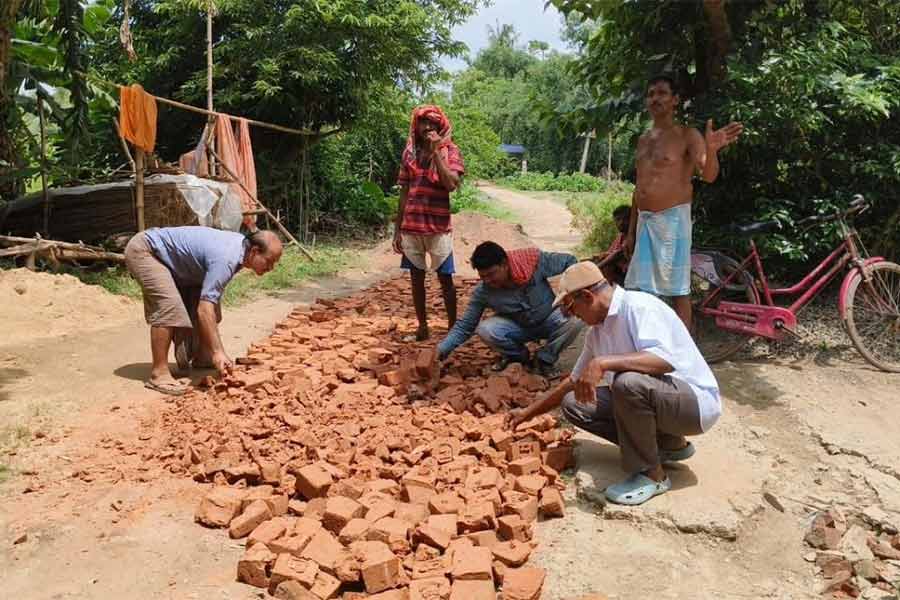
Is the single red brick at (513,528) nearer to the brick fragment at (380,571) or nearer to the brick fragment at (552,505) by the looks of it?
the brick fragment at (552,505)

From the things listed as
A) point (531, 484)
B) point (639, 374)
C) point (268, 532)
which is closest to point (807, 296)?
point (639, 374)

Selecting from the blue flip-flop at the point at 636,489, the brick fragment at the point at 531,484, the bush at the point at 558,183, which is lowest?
the brick fragment at the point at 531,484

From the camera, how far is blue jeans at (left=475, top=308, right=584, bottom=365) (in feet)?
15.1

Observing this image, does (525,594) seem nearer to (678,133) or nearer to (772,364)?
(678,133)

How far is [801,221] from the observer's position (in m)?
5.26

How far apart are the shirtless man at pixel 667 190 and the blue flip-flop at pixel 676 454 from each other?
138cm

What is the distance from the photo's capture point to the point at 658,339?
116 inches

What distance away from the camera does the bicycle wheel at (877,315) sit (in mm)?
4867

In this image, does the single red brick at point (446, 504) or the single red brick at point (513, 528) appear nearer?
the single red brick at point (513, 528)

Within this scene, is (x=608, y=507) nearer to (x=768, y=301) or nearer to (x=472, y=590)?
(x=472, y=590)

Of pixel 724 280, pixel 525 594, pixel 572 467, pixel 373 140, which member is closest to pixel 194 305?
pixel 572 467

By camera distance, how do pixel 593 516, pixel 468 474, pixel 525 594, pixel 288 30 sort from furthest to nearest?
pixel 288 30
pixel 468 474
pixel 593 516
pixel 525 594

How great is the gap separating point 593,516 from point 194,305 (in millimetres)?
3134

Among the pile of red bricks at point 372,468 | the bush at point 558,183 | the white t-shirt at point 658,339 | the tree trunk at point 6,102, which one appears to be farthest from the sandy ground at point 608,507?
the bush at point 558,183
